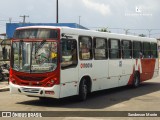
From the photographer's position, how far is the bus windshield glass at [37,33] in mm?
13761

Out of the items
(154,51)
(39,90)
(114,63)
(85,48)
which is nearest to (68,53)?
(85,48)

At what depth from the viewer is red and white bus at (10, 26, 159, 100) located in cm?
1353

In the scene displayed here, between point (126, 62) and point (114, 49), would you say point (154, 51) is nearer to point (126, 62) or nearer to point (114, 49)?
point (126, 62)

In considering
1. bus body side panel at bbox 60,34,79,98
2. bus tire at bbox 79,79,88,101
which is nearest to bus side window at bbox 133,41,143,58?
bus tire at bbox 79,79,88,101

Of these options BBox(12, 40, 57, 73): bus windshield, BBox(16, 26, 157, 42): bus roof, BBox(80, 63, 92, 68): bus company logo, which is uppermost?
BBox(16, 26, 157, 42): bus roof

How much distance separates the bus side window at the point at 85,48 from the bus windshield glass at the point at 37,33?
164 centimetres

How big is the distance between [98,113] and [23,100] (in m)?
4.04

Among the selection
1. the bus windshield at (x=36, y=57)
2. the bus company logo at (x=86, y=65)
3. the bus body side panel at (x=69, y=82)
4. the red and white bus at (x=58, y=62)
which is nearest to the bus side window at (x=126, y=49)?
the red and white bus at (x=58, y=62)

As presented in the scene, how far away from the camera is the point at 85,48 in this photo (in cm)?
1543

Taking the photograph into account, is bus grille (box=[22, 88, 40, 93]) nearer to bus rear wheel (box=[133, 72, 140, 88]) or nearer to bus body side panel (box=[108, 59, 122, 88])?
bus body side panel (box=[108, 59, 122, 88])

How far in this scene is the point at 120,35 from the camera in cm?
1927

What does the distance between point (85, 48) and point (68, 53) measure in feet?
4.67

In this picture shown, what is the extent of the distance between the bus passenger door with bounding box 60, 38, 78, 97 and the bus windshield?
39cm

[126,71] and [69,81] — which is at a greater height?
[126,71]
